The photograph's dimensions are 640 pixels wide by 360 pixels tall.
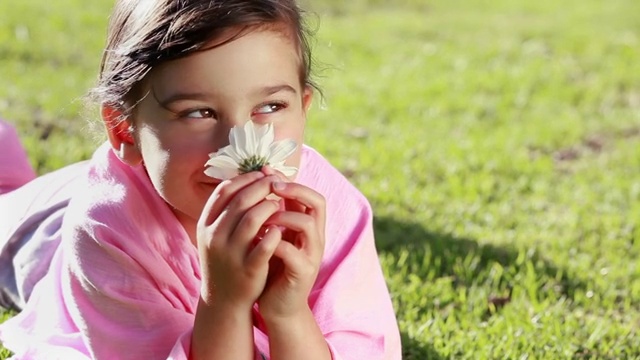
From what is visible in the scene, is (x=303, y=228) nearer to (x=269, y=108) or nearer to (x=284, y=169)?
(x=284, y=169)

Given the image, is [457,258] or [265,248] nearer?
[265,248]

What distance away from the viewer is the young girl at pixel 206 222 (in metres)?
2.34

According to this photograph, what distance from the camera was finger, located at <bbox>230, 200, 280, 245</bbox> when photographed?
2.24 meters

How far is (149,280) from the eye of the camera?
2.72 metres

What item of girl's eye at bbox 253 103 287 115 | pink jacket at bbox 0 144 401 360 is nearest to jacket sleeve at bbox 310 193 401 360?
pink jacket at bbox 0 144 401 360

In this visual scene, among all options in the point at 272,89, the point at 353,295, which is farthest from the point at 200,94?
the point at 353,295

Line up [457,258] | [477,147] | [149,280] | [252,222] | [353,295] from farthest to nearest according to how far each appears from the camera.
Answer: [477,147] → [457,258] → [353,295] → [149,280] → [252,222]

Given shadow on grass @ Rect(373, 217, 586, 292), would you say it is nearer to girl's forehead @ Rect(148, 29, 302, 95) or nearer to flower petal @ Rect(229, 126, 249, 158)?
girl's forehead @ Rect(148, 29, 302, 95)

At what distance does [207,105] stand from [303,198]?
1.09 feet

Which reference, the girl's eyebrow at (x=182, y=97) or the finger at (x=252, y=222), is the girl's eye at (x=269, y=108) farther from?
the finger at (x=252, y=222)

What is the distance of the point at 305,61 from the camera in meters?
2.69

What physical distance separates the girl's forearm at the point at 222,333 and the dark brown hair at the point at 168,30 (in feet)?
1.84

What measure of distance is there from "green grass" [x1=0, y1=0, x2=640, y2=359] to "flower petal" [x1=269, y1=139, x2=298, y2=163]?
1.08 metres

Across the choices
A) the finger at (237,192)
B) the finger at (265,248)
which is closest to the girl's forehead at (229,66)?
the finger at (237,192)
